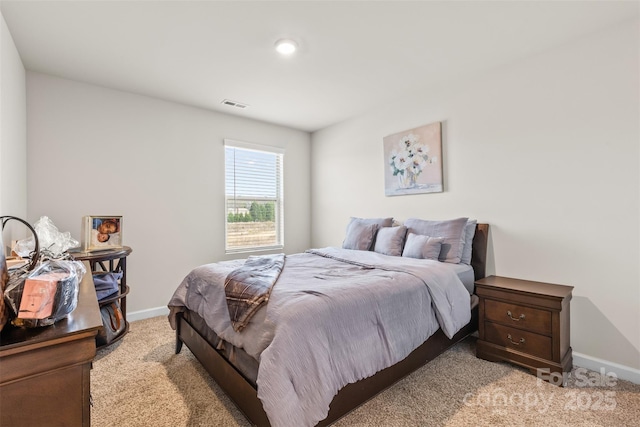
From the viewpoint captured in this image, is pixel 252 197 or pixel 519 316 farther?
pixel 252 197

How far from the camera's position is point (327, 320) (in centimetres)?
148

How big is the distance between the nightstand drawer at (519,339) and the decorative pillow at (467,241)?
0.56 meters

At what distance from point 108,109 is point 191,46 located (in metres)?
1.43

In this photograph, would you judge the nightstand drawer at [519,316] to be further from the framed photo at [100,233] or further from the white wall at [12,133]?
the white wall at [12,133]

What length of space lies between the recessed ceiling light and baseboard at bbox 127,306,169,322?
300 centimetres

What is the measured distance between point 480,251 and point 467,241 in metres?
0.16

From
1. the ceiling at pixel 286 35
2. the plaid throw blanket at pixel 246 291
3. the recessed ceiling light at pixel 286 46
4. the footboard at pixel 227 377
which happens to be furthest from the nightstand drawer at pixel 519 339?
the recessed ceiling light at pixel 286 46

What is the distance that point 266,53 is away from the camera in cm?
245

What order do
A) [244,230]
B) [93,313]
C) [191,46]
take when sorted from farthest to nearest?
1. [244,230]
2. [191,46]
3. [93,313]

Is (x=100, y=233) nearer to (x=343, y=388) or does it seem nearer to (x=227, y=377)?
(x=227, y=377)

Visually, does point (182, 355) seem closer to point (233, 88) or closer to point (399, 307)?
point (399, 307)

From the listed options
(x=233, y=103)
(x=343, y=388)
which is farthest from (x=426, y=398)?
(x=233, y=103)

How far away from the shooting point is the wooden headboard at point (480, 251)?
8.94 ft

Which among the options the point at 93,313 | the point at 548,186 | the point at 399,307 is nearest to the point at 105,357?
the point at 93,313
